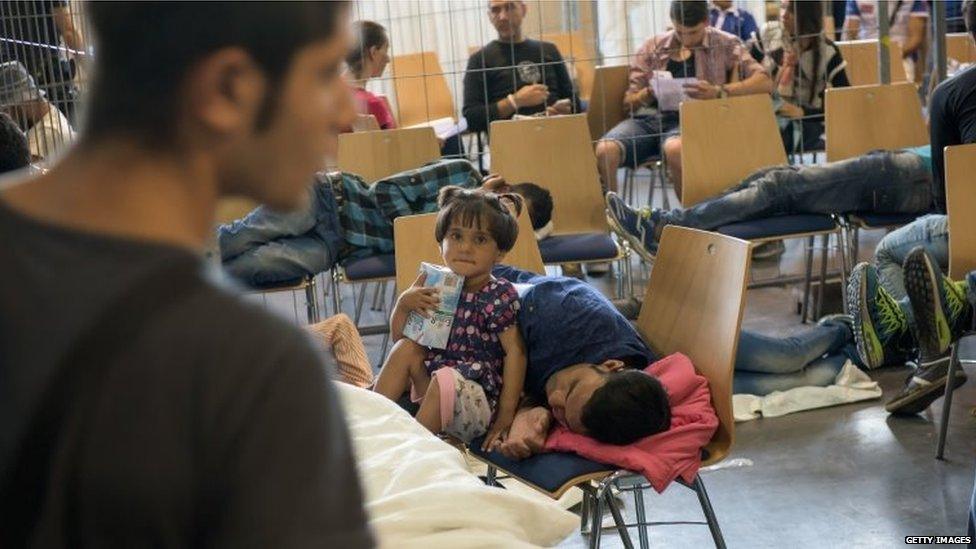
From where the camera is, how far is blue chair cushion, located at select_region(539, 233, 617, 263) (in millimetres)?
4648

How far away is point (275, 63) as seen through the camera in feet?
2.25

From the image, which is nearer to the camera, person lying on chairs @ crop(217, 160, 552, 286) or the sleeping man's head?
the sleeping man's head

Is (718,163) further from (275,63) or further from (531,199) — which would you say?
(275,63)

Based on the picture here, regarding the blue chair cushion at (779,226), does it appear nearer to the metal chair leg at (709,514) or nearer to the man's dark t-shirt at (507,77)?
the man's dark t-shirt at (507,77)

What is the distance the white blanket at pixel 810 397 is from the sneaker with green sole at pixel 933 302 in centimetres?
51

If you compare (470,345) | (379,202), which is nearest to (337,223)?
(379,202)

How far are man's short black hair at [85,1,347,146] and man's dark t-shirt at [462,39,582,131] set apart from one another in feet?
17.6

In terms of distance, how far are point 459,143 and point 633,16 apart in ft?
8.67

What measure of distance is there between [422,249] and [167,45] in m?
2.89

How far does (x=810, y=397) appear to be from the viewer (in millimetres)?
4152

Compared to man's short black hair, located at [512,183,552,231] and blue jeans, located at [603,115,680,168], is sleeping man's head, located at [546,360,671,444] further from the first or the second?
→ blue jeans, located at [603,115,680,168]

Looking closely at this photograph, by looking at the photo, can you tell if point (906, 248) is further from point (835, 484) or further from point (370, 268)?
point (370, 268)

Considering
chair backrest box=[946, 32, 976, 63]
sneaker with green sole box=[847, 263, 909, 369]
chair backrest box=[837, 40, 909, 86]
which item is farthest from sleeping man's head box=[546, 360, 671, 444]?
chair backrest box=[946, 32, 976, 63]

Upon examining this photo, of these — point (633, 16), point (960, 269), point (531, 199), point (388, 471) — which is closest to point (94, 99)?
point (388, 471)
